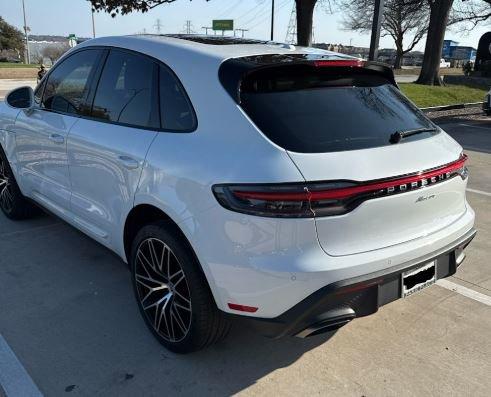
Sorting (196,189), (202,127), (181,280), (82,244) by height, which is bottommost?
(82,244)

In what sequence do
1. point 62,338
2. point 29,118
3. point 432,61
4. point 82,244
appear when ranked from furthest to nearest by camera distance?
point 432,61
point 82,244
point 29,118
point 62,338

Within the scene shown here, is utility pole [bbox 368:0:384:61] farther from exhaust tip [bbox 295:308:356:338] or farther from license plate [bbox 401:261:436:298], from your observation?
exhaust tip [bbox 295:308:356:338]

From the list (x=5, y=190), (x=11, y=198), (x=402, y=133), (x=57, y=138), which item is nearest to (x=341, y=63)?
(x=402, y=133)

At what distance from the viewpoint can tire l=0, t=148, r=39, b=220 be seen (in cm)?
488

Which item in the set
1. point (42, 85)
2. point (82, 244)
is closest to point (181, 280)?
point (82, 244)

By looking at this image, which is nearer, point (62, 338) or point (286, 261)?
point (286, 261)

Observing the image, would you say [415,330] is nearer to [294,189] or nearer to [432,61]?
[294,189]

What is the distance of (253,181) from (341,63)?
1.02 m

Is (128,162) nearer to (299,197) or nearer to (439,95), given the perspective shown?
(299,197)

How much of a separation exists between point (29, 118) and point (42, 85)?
12.0 inches

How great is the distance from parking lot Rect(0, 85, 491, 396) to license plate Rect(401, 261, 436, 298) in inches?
19.6

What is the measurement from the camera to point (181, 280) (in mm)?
2756

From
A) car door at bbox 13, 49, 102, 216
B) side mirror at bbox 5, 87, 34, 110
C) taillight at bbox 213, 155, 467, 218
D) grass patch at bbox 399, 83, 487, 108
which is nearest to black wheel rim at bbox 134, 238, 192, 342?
taillight at bbox 213, 155, 467, 218

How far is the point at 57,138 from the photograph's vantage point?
3.76 meters
